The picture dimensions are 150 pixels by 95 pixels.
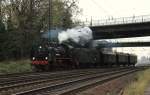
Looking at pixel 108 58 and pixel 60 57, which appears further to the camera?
pixel 108 58

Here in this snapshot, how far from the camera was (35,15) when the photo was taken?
2419 inches

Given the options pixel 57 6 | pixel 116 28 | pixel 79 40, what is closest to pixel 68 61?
pixel 79 40

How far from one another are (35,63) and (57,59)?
2085mm

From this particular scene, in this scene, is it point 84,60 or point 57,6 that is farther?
point 57,6

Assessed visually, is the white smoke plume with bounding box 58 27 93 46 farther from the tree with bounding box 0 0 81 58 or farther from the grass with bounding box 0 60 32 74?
the tree with bounding box 0 0 81 58

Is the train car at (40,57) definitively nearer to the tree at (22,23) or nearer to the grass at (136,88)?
the grass at (136,88)

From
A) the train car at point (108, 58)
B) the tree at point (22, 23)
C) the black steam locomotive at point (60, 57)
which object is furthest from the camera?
the tree at point (22, 23)

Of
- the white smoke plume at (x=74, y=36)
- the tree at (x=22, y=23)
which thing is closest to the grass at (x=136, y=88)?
the white smoke plume at (x=74, y=36)

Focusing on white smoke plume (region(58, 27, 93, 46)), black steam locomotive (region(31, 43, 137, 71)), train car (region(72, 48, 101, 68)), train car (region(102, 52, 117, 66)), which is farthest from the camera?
train car (region(102, 52, 117, 66))

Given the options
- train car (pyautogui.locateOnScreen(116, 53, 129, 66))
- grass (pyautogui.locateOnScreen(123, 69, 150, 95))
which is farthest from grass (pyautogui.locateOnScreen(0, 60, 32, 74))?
train car (pyautogui.locateOnScreen(116, 53, 129, 66))

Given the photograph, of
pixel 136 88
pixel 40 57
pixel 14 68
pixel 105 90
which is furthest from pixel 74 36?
pixel 136 88

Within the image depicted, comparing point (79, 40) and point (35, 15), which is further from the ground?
point (35, 15)

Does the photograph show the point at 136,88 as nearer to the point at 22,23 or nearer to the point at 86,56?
the point at 86,56

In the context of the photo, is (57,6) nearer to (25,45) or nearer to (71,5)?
(71,5)
